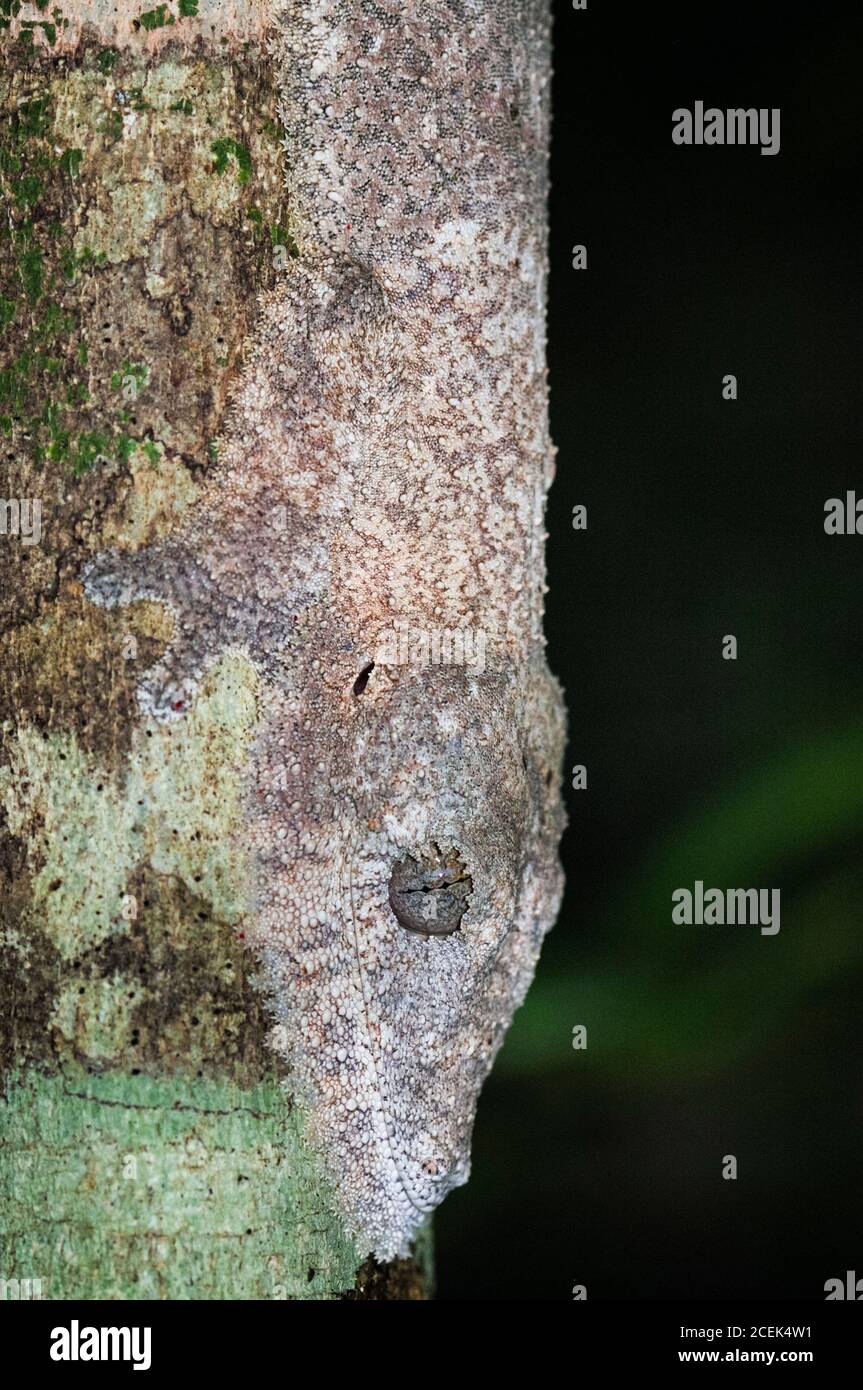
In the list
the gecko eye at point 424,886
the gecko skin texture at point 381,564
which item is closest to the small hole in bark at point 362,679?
the gecko skin texture at point 381,564

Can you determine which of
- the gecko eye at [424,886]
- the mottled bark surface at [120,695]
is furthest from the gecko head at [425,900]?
the mottled bark surface at [120,695]

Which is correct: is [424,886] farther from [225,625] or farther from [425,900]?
[225,625]

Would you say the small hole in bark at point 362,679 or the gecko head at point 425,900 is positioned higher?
the small hole in bark at point 362,679

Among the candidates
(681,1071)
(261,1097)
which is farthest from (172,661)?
(681,1071)

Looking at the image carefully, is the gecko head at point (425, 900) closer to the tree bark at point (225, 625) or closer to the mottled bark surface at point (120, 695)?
the tree bark at point (225, 625)

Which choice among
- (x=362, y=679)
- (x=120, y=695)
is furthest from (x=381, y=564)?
(x=120, y=695)
